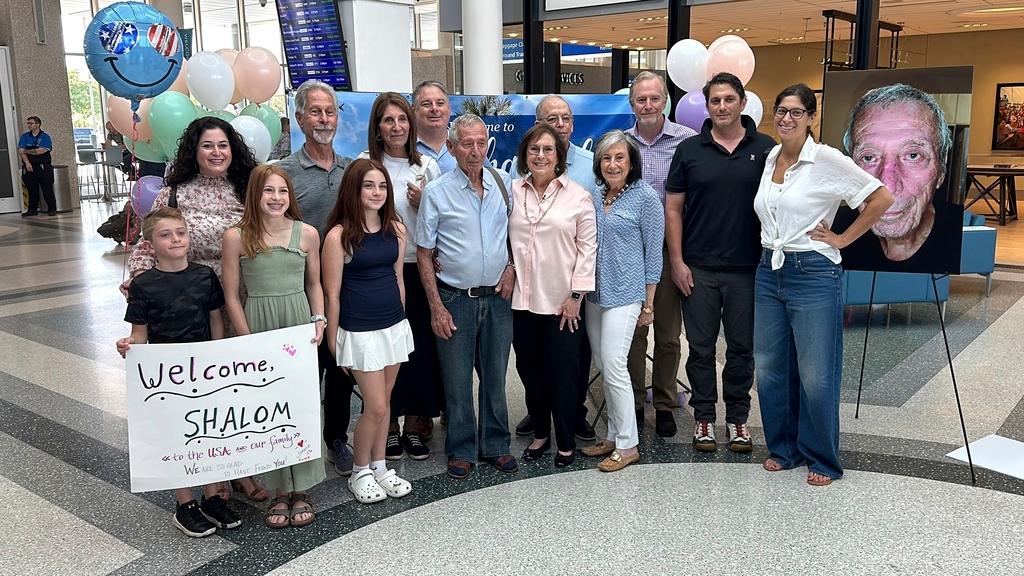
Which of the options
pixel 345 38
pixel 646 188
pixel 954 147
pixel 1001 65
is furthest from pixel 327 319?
pixel 1001 65

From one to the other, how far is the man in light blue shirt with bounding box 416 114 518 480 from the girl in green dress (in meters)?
0.47

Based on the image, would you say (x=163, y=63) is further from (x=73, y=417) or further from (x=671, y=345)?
(x=671, y=345)

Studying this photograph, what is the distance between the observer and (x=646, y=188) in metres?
3.22

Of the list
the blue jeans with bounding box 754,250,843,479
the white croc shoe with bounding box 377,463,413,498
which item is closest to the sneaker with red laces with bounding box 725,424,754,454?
the blue jeans with bounding box 754,250,843,479

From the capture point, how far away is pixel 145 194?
4859 millimetres

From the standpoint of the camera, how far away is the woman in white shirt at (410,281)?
3148 mm

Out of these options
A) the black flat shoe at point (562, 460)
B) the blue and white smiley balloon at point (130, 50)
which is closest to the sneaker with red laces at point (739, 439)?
the black flat shoe at point (562, 460)

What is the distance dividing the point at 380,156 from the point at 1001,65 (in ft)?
49.8

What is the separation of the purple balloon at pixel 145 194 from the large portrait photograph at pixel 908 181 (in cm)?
377

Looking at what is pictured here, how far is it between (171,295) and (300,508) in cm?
89

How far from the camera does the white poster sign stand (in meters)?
2.66

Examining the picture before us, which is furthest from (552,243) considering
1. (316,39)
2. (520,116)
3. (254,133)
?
(316,39)

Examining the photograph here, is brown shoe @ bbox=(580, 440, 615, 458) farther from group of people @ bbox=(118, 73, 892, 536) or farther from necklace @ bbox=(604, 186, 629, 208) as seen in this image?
necklace @ bbox=(604, 186, 629, 208)

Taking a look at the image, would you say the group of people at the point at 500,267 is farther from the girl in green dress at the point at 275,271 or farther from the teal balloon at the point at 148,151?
the teal balloon at the point at 148,151
